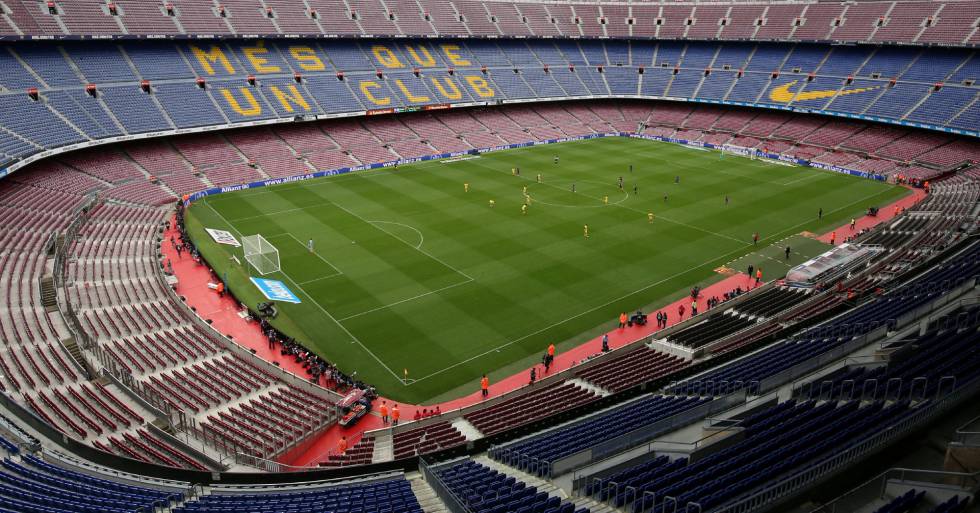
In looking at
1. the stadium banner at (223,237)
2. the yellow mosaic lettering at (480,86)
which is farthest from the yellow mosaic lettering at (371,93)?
the stadium banner at (223,237)

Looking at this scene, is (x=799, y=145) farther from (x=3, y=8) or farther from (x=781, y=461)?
(x=3, y=8)

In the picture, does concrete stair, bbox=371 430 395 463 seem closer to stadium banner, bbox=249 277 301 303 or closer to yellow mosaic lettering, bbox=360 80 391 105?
stadium banner, bbox=249 277 301 303

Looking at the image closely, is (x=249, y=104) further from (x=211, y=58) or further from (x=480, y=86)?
(x=480, y=86)

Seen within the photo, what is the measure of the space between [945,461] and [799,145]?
6389cm

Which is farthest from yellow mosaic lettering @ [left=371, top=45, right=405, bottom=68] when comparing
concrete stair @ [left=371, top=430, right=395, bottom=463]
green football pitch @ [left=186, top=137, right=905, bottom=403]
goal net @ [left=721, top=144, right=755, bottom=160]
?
concrete stair @ [left=371, top=430, right=395, bottom=463]

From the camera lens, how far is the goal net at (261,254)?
38.8m

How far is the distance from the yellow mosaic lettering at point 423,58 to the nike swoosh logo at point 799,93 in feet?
131

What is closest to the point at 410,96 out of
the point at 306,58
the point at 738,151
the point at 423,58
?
the point at 423,58

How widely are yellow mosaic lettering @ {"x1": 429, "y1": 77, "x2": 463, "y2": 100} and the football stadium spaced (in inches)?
31.4

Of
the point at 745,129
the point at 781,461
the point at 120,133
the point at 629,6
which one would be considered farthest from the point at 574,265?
the point at 629,6

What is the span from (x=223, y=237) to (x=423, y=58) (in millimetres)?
43434

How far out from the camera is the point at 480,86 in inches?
3108

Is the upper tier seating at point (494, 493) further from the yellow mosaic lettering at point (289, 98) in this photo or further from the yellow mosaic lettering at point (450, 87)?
the yellow mosaic lettering at point (450, 87)

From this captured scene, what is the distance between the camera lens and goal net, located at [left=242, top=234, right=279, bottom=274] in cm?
3884
